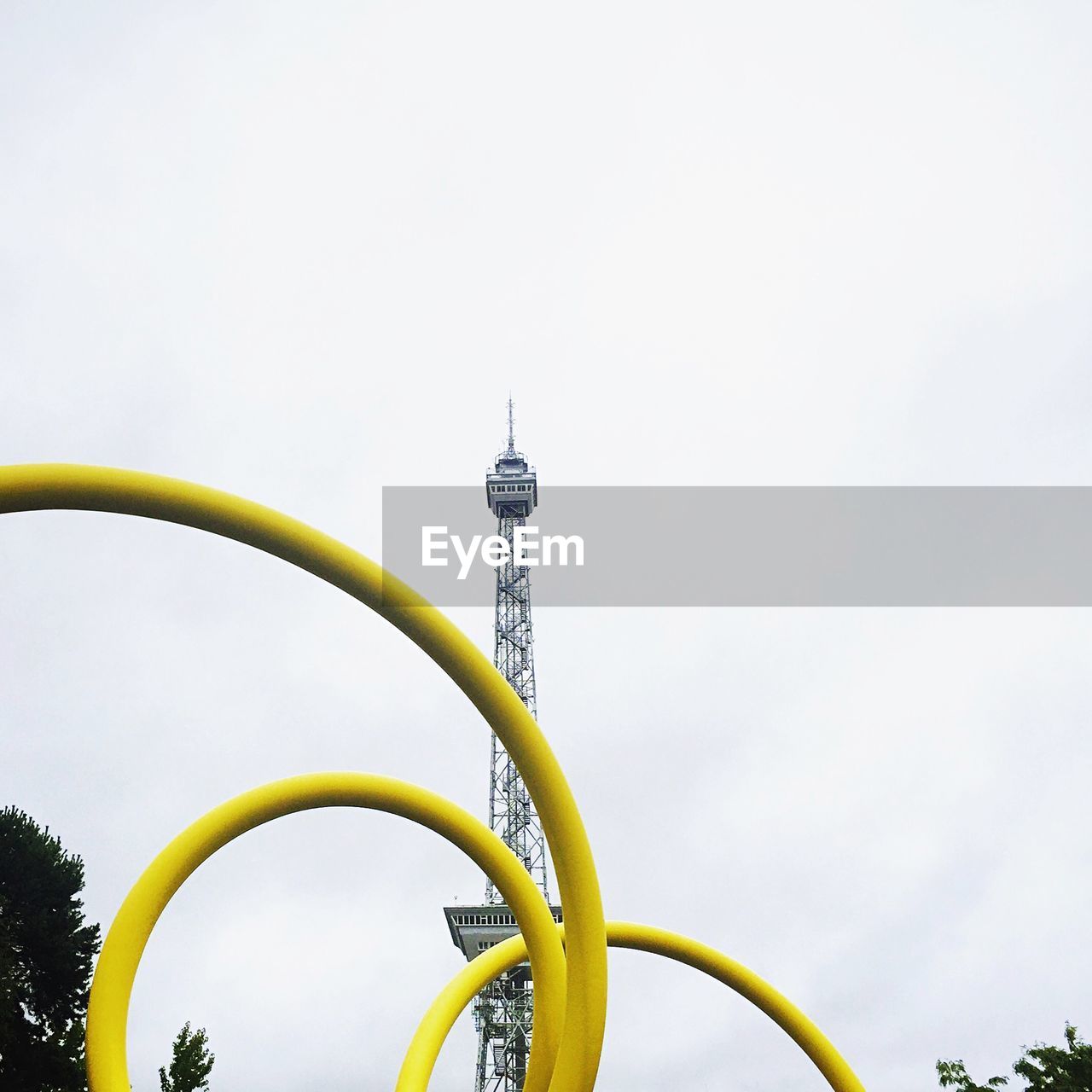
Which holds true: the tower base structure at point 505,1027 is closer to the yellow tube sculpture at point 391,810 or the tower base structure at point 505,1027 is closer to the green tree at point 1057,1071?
the green tree at point 1057,1071

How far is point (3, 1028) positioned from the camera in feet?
77.7

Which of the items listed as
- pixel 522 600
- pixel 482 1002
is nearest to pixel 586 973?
pixel 482 1002

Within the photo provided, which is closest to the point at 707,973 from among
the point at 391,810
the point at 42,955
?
the point at 391,810

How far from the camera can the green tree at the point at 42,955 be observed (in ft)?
82.4

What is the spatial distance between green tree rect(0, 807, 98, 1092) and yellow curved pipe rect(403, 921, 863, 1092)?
60.6ft

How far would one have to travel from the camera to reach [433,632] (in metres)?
7.52

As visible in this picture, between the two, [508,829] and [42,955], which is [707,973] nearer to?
[42,955]

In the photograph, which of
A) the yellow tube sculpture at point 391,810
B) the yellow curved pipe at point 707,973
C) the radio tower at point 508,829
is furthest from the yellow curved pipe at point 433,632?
the radio tower at point 508,829

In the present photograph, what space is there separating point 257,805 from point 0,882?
73.3 ft

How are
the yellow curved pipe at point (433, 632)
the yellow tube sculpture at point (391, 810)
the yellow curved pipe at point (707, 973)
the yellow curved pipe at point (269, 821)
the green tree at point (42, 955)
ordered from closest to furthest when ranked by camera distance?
the yellow curved pipe at point (433, 632), the yellow tube sculpture at point (391, 810), the yellow curved pipe at point (269, 821), the yellow curved pipe at point (707, 973), the green tree at point (42, 955)

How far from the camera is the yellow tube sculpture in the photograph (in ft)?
23.7

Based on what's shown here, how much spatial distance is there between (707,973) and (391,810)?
196 inches

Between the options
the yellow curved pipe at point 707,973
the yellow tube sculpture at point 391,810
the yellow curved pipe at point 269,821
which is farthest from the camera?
the yellow curved pipe at point 707,973

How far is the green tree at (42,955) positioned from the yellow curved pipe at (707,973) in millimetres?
18460
